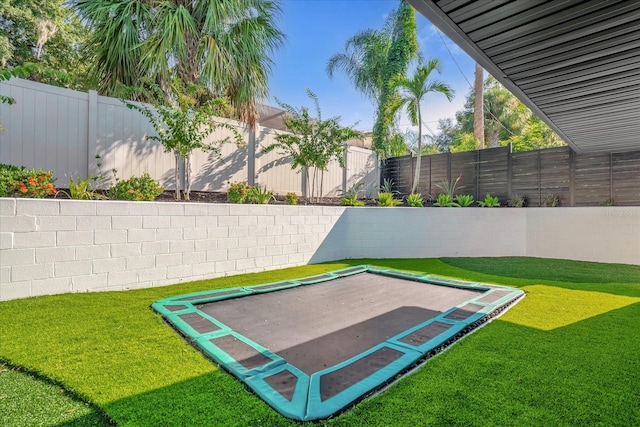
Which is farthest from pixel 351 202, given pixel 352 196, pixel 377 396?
pixel 377 396

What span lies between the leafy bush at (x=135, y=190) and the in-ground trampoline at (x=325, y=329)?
1.41m

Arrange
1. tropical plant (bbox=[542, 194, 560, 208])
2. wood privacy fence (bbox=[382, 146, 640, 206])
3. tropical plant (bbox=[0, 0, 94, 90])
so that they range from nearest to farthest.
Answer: wood privacy fence (bbox=[382, 146, 640, 206]), tropical plant (bbox=[542, 194, 560, 208]), tropical plant (bbox=[0, 0, 94, 90])

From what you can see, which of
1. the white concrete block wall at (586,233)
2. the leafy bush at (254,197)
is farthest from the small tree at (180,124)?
the white concrete block wall at (586,233)

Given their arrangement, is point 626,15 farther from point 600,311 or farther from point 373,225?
point 373,225

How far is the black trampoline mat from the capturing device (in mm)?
1987

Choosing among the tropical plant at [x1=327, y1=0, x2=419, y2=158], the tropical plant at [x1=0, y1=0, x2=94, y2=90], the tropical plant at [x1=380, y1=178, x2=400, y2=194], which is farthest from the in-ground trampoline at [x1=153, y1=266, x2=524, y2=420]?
the tropical plant at [x1=0, y1=0, x2=94, y2=90]

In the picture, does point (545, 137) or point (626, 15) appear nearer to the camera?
point (626, 15)

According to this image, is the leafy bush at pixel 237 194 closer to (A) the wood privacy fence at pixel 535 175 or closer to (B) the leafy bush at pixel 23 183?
(B) the leafy bush at pixel 23 183

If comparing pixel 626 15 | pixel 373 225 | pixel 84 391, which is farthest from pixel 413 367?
pixel 373 225

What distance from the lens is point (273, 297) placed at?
3143mm

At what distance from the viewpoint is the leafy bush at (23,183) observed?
2.77 m

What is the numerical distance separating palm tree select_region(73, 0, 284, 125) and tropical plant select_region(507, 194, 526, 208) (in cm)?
545

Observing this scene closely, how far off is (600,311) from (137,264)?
Answer: 4411 mm

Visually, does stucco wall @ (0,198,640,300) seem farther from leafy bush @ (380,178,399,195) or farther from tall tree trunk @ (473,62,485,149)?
tall tree trunk @ (473,62,485,149)
